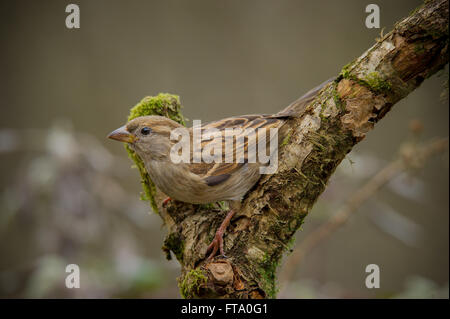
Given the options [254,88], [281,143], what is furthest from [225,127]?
[254,88]

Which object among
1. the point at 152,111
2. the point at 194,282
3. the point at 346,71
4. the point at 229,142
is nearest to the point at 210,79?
the point at 152,111

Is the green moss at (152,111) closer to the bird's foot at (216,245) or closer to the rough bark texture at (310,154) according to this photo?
the rough bark texture at (310,154)

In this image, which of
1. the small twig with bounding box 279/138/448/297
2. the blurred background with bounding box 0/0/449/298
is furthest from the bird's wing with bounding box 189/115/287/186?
the blurred background with bounding box 0/0/449/298

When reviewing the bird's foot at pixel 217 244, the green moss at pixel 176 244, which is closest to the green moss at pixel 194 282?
the bird's foot at pixel 217 244

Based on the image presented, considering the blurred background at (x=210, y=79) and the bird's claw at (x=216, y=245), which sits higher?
the blurred background at (x=210, y=79)

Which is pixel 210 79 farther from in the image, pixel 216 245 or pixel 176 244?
pixel 216 245
